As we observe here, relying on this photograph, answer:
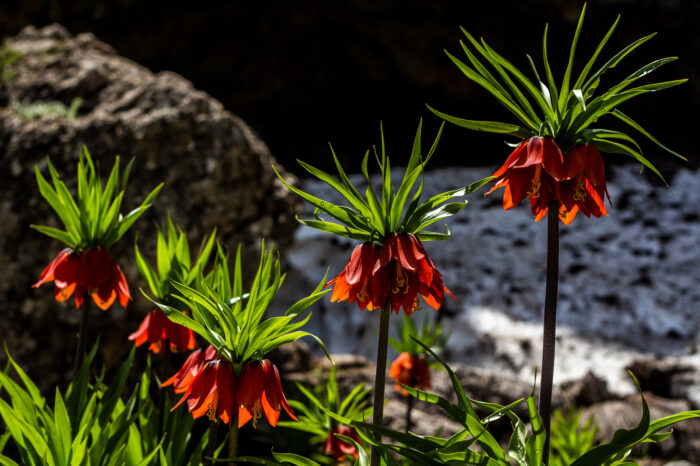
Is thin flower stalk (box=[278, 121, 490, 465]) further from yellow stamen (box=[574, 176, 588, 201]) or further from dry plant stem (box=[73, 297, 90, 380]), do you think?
dry plant stem (box=[73, 297, 90, 380])

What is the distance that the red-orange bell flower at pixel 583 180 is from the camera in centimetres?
119

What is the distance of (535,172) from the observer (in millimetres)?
1254

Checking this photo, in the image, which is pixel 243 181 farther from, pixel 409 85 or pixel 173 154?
pixel 409 85

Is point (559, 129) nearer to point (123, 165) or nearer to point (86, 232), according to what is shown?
point (86, 232)

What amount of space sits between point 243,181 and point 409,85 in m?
7.12

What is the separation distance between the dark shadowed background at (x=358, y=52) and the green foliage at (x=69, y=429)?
862cm

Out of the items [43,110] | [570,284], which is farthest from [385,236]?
[570,284]

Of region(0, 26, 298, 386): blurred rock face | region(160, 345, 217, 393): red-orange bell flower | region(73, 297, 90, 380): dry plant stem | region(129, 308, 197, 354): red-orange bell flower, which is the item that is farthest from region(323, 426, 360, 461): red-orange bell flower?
region(0, 26, 298, 386): blurred rock face

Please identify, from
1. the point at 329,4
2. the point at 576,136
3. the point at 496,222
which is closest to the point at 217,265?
the point at 576,136

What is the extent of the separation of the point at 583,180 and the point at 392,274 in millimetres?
452

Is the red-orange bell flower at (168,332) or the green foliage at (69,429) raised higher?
the red-orange bell flower at (168,332)

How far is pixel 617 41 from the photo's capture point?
29.7 feet

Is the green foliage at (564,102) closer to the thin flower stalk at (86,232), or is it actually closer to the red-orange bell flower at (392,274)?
the red-orange bell flower at (392,274)

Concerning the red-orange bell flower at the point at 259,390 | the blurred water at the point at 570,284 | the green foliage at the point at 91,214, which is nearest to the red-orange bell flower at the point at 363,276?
the red-orange bell flower at the point at 259,390
